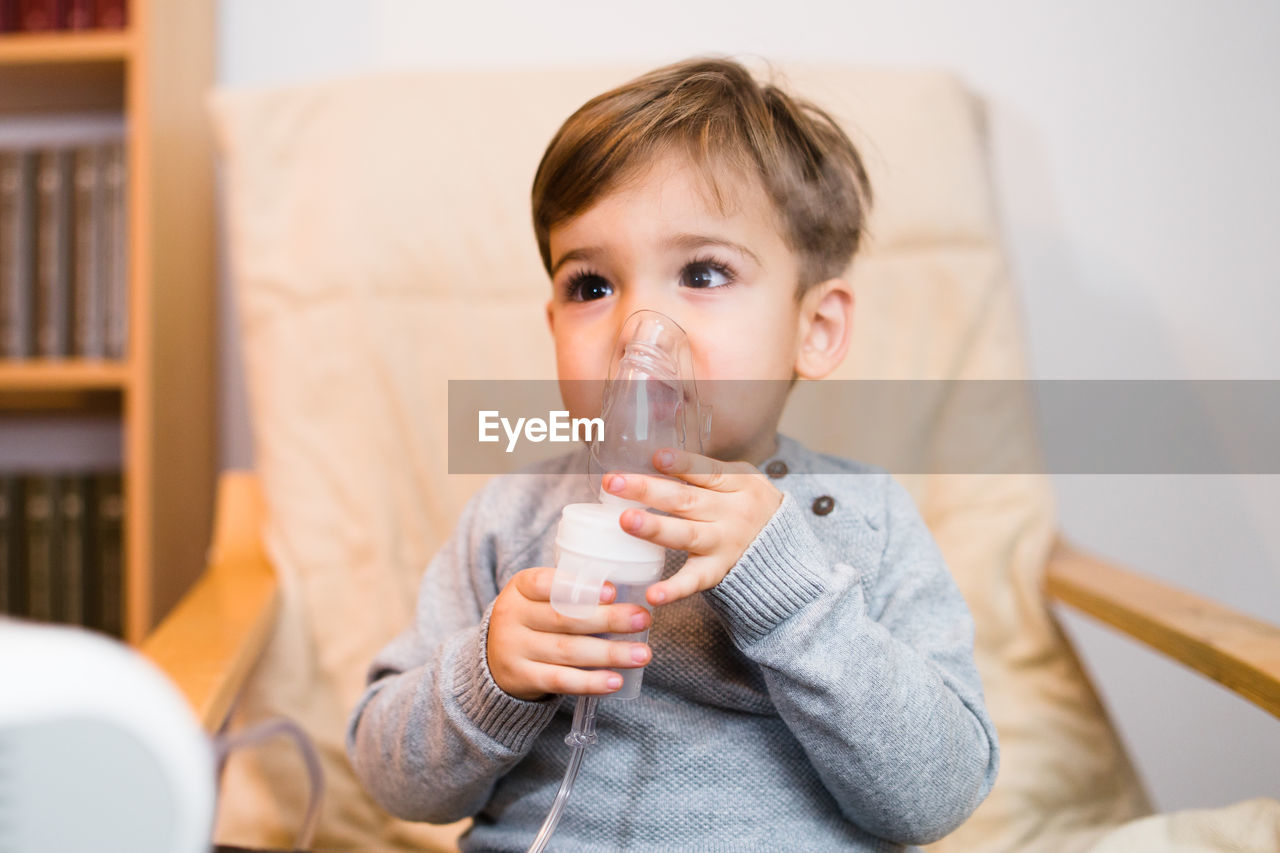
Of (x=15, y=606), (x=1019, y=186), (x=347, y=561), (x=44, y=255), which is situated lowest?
(x=15, y=606)

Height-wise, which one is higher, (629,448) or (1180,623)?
(629,448)

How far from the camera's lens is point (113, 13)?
123cm

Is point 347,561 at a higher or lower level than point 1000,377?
lower

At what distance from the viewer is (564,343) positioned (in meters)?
0.49

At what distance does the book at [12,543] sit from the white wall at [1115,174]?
10.5 inches

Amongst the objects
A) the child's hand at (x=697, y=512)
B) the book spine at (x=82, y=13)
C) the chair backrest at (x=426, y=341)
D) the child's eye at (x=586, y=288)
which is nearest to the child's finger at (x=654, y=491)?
the child's hand at (x=697, y=512)

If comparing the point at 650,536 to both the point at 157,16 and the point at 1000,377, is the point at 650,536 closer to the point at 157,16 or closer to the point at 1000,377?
the point at 1000,377

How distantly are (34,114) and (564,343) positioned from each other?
1.37 m

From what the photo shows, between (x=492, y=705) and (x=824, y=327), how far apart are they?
0.90ft

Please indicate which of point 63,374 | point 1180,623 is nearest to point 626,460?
point 1180,623

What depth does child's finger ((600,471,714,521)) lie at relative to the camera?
0.40 m

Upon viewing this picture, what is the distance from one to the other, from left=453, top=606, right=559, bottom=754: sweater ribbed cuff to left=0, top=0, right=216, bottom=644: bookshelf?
832mm

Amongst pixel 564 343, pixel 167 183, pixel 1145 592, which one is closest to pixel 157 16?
pixel 167 183

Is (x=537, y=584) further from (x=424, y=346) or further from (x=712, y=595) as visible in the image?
(x=424, y=346)
